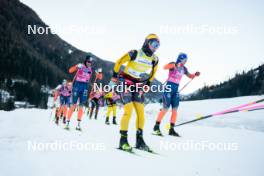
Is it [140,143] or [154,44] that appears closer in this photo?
[140,143]

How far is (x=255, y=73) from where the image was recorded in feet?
182

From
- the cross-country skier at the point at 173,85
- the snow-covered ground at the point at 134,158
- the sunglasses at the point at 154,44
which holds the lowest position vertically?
the snow-covered ground at the point at 134,158

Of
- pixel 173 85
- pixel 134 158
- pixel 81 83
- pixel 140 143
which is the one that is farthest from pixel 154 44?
pixel 81 83

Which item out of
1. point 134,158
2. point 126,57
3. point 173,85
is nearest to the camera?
point 134,158

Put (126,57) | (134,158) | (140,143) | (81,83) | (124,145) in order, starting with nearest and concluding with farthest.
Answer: (134,158), (124,145), (140,143), (126,57), (81,83)

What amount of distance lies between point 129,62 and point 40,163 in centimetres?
276

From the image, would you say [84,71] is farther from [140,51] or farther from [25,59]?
[25,59]

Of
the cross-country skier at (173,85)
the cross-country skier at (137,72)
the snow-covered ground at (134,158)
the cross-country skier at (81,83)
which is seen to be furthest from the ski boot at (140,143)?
the cross-country skier at (81,83)

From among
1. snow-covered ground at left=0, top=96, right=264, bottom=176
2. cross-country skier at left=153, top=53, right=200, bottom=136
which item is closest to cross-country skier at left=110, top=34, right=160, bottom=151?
snow-covered ground at left=0, top=96, right=264, bottom=176

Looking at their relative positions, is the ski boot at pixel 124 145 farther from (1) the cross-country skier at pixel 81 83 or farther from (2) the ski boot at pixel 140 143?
(1) the cross-country skier at pixel 81 83

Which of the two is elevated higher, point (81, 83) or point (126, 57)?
point (126, 57)

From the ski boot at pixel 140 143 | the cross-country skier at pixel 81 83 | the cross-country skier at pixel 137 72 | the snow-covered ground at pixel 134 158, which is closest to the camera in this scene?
the snow-covered ground at pixel 134 158

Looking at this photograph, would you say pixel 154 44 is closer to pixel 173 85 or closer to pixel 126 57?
pixel 126 57

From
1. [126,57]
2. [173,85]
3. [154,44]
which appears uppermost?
[154,44]
